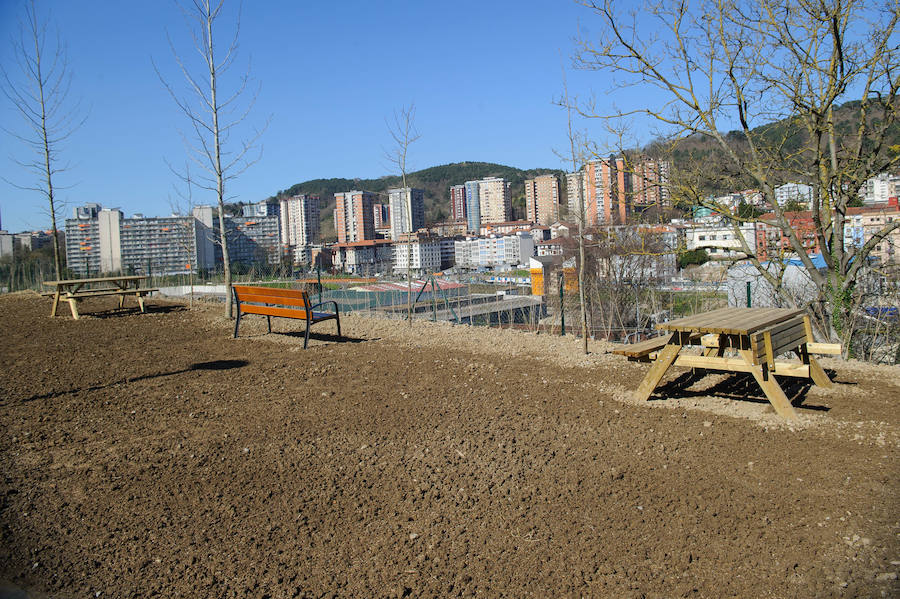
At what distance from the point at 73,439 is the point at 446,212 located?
120 m

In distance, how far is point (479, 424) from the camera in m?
4.75

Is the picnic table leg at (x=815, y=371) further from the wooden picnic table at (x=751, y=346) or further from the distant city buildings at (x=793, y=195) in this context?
the distant city buildings at (x=793, y=195)

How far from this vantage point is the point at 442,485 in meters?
3.65

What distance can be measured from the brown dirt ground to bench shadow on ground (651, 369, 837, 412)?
0.04 meters

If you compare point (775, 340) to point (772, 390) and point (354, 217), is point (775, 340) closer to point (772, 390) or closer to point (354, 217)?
point (772, 390)

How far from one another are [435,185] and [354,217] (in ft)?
92.2

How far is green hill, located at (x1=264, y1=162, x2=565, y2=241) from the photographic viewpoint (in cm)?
11911

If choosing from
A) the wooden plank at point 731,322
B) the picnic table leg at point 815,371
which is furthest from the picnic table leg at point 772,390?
the picnic table leg at point 815,371

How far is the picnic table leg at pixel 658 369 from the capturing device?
5.16 m

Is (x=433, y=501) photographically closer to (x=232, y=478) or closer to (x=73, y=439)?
(x=232, y=478)

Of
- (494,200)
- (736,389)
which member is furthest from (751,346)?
(494,200)

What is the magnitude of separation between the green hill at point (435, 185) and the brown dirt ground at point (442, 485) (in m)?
108

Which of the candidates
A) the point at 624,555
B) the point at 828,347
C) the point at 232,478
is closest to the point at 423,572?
the point at 624,555

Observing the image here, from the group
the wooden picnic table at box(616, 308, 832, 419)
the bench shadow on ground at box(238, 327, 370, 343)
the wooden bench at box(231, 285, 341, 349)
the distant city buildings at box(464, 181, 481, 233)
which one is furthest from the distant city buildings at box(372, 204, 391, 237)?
the wooden picnic table at box(616, 308, 832, 419)
